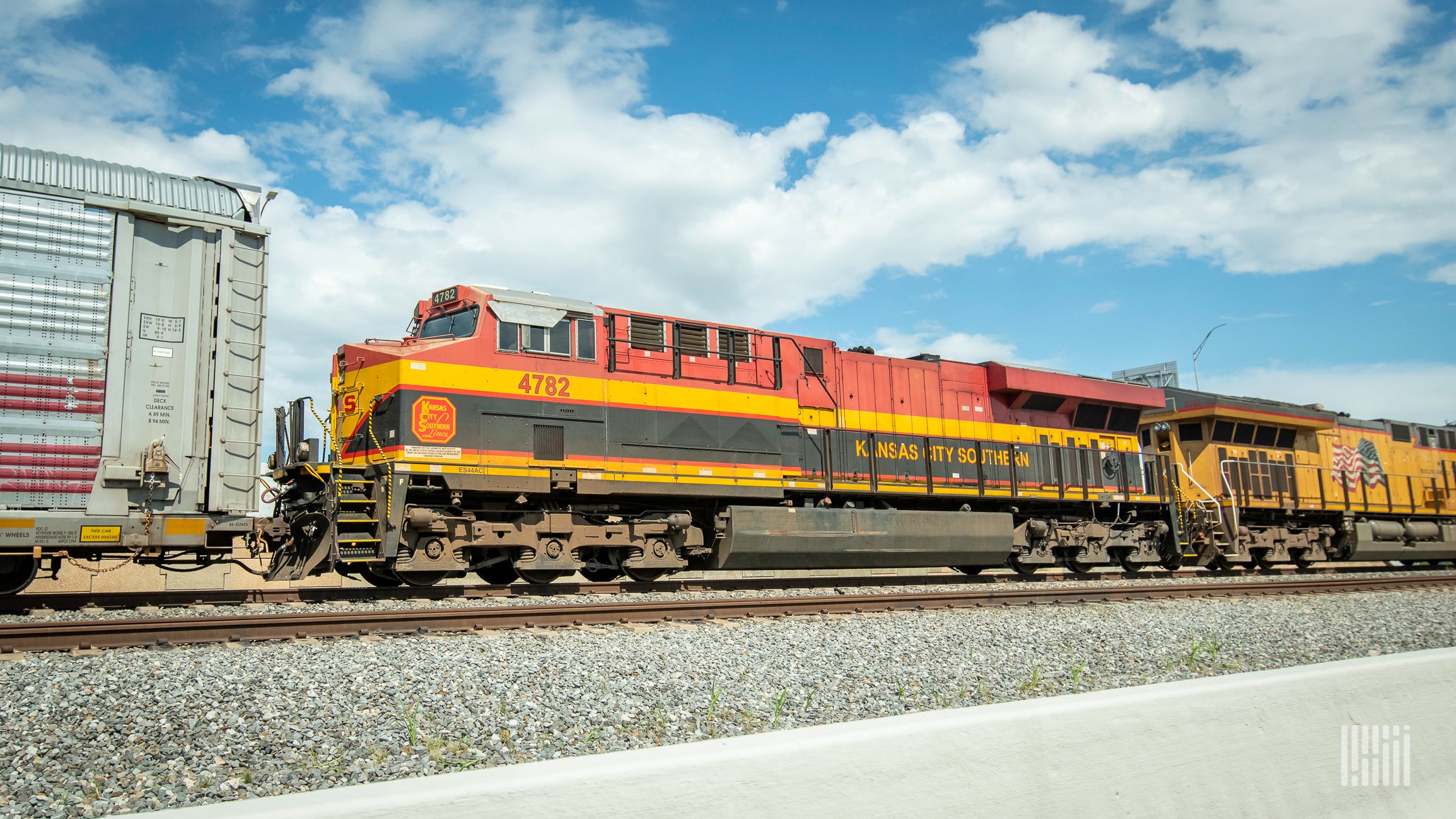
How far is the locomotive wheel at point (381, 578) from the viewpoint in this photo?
10.0 m

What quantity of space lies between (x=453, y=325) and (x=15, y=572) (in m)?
4.65

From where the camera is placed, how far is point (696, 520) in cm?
1142

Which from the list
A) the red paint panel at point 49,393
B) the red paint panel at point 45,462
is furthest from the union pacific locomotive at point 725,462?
the red paint panel at point 49,393

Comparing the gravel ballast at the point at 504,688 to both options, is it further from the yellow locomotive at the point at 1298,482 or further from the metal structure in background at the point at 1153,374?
the metal structure in background at the point at 1153,374

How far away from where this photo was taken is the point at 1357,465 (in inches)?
773

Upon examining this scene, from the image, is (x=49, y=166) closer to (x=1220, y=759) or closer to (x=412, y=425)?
(x=412, y=425)

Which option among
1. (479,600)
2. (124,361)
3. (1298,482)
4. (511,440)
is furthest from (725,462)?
(1298,482)

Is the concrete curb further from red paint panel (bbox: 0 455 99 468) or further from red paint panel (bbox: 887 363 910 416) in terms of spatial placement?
red paint panel (bbox: 887 363 910 416)

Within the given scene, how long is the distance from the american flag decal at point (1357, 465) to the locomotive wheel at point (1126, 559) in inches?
271

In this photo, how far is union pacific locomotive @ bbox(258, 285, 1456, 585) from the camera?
30.6 feet

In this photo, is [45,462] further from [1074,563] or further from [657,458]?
[1074,563]

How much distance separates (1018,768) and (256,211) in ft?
28.6

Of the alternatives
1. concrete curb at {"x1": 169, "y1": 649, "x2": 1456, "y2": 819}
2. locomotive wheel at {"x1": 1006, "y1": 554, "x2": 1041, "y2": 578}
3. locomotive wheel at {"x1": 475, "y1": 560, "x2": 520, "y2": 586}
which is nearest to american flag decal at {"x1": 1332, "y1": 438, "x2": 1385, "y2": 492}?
locomotive wheel at {"x1": 1006, "y1": 554, "x2": 1041, "y2": 578}

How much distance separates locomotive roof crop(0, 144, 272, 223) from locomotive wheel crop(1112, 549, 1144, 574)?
14.8m
